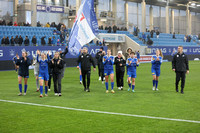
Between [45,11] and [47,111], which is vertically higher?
[45,11]

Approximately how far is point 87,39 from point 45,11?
30.6 metres

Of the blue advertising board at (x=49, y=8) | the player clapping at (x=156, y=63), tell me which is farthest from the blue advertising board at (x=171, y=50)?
the player clapping at (x=156, y=63)

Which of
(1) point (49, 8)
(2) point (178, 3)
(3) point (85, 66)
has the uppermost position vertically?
(2) point (178, 3)

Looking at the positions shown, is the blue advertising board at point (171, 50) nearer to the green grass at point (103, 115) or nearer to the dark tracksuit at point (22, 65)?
the green grass at point (103, 115)

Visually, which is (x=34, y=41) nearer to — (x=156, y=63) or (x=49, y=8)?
(x=49, y=8)

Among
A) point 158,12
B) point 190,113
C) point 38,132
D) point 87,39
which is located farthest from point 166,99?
point 158,12

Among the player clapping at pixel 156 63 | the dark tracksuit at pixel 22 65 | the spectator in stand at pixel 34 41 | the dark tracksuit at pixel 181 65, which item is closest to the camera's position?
the dark tracksuit at pixel 22 65

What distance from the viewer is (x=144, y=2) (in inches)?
2525

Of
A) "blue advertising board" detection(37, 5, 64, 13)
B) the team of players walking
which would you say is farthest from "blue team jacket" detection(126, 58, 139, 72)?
"blue advertising board" detection(37, 5, 64, 13)

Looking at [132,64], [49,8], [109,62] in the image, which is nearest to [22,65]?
[109,62]

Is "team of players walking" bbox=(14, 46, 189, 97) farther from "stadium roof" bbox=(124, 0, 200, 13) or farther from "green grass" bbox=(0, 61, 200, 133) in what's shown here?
"stadium roof" bbox=(124, 0, 200, 13)

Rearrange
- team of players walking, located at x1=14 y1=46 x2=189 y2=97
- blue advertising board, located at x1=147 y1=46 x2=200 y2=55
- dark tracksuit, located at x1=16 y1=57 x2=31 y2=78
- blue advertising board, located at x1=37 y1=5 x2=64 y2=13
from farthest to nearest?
blue advertising board, located at x1=147 y1=46 x2=200 y2=55
blue advertising board, located at x1=37 y1=5 x2=64 y2=13
dark tracksuit, located at x1=16 y1=57 x2=31 y2=78
team of players walking, located at x1=14 y1=46 x2=189 y2=97

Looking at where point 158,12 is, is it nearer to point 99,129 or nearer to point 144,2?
point 144,2

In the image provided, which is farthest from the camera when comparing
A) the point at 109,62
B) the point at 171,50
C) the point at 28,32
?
the point at 171,50
